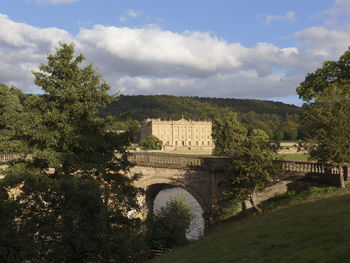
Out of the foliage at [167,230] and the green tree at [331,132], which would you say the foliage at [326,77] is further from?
the foliage at [167,230]

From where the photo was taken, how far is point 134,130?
16391 millimetres

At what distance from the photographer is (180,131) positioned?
13775 cm

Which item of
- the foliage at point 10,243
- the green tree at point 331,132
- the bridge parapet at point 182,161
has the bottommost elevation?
the foliage at point 10,243

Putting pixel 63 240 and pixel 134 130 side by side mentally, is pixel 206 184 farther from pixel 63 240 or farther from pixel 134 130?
pixel 63 240

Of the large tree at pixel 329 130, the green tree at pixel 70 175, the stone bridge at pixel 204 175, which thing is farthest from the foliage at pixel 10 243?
the large tree at pixel 329 130

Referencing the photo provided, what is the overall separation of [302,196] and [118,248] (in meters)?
11.3

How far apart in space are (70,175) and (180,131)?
402 ft

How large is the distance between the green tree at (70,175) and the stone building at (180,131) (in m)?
115

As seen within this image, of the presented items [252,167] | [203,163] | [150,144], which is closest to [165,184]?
[203,163]

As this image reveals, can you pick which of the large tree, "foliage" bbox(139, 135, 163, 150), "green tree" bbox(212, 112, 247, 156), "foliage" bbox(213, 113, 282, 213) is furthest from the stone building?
the large tree

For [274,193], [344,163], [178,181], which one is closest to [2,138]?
[178,181]

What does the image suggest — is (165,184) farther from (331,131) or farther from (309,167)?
(331,131)

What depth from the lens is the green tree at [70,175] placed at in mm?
13008

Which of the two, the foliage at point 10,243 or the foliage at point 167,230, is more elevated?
the foliage at point 10,243
